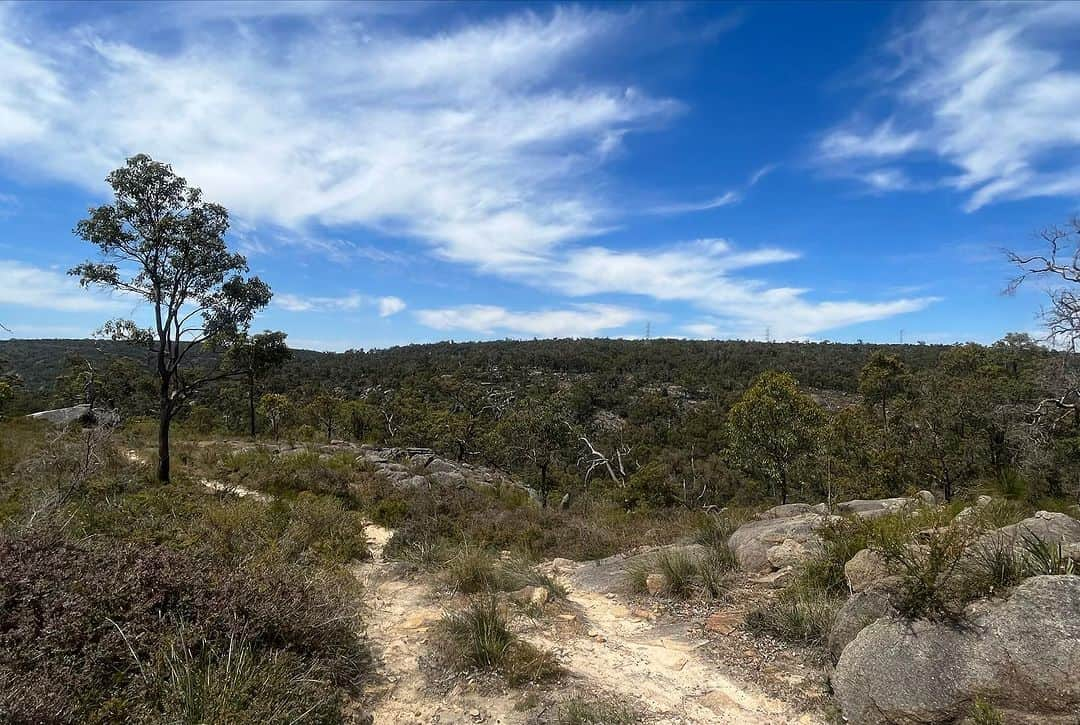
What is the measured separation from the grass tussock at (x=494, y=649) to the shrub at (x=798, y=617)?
2.32 m

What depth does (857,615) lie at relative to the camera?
4684 mm

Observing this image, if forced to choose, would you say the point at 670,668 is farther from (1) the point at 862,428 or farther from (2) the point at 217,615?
(1) the point at 862,428

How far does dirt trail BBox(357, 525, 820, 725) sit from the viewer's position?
4180mm

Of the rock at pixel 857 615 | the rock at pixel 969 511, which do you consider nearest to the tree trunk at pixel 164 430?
the rock at pixel 857 615

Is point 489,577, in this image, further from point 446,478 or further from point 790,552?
point 446,478

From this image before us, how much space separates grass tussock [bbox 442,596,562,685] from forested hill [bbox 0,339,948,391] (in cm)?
5733

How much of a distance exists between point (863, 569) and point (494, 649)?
3821 mm

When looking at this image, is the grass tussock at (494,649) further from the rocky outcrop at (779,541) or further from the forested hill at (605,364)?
the forested hill at (605,364)

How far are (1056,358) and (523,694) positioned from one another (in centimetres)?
1631

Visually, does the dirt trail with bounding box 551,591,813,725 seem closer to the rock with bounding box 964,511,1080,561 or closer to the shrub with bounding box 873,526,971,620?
the shrub with bounding box 873,526,971,620

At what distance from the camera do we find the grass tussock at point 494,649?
4.62m

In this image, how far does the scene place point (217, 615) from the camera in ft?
13.0

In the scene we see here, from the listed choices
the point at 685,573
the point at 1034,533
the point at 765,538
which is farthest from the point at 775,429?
the point at 1034,533

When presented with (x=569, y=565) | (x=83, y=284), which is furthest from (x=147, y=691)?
(x=83, y=284)
